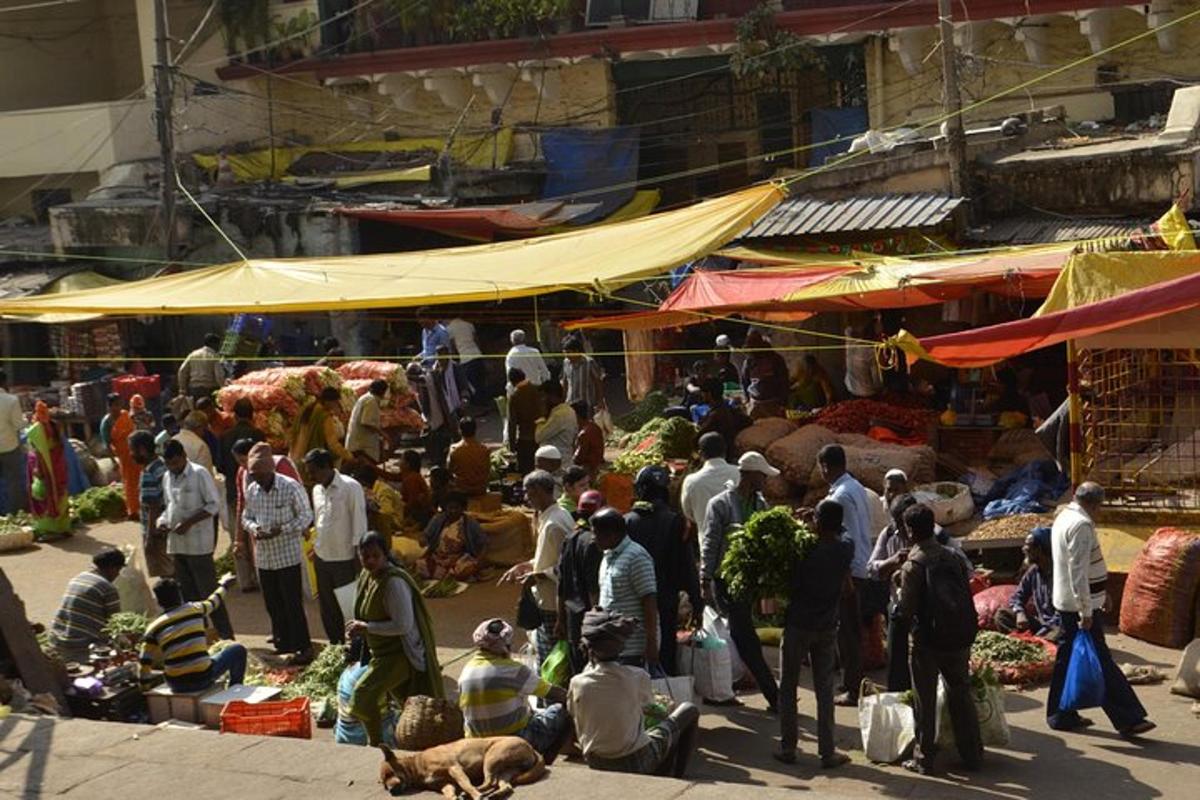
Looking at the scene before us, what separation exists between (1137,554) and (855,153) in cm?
780

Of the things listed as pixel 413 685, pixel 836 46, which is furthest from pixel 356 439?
pixel 836 46

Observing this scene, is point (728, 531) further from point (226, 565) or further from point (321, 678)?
point (226, 565)

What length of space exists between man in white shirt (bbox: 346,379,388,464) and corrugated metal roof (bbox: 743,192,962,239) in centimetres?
505

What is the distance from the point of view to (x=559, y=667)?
29.1ft

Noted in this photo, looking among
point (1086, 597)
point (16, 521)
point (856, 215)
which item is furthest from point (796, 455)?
point (16, 521)

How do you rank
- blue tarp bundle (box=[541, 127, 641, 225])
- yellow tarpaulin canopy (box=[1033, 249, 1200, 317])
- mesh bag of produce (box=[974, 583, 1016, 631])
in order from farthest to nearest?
blue tarp bundle (box=[541, 127, 641, 225])
yellow tarpaulin canopy (box=[1033, 249, 1200, 317])
mesh bag of produce (box=[974, 583, 1016, 631])

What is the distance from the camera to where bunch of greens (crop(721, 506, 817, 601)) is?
8.20 m

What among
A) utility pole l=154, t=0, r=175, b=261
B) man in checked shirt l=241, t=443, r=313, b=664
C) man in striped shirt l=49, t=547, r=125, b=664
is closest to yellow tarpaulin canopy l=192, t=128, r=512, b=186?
utility pole l=154, t=0, r=175, b=261

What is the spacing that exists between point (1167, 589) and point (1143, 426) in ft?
6.94

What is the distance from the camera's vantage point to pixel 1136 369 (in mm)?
12555

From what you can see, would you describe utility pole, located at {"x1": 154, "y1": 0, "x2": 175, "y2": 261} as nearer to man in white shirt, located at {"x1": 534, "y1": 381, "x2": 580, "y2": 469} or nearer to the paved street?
man in white shirt, located at {"x1": 534, "y1": 381, "x2": 580, "y2": 469}

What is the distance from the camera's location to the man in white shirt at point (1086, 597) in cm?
837

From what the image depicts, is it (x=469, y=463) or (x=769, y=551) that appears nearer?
(x=769, y=551)

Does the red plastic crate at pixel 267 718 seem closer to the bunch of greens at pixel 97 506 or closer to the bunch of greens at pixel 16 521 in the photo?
the bunch of greens at pixel 16 521
